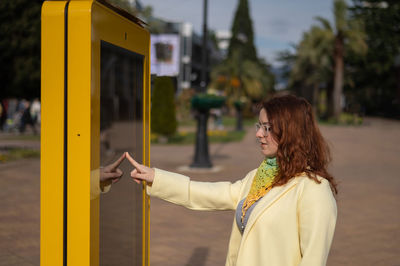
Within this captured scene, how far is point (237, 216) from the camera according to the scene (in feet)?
7.22

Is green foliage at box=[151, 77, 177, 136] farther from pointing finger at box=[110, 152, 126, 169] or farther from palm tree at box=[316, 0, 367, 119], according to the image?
palm tree at box=[316, 0, 367, 119]

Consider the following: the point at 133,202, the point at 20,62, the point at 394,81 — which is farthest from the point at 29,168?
the point at 394,81

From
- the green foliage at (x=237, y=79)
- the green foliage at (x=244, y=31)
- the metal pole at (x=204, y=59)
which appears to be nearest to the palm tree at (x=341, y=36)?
the green foliage at (x=237, y=79)

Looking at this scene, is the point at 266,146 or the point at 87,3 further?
the point at 266,146

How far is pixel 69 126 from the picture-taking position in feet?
4.83

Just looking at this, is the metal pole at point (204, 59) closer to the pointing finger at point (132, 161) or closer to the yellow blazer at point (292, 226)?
the pointing finger at point (132, 161)

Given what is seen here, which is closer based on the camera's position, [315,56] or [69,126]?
[69,126]

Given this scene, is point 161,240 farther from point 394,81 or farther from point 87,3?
point 394,81

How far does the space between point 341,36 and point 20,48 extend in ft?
104

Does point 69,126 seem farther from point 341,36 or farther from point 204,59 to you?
point 341,36

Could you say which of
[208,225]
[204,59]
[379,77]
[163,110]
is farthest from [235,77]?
[208,225]

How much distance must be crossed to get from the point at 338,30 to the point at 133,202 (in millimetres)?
38951

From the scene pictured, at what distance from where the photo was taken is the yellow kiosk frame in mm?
1457

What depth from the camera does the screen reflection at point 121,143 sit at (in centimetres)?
170
